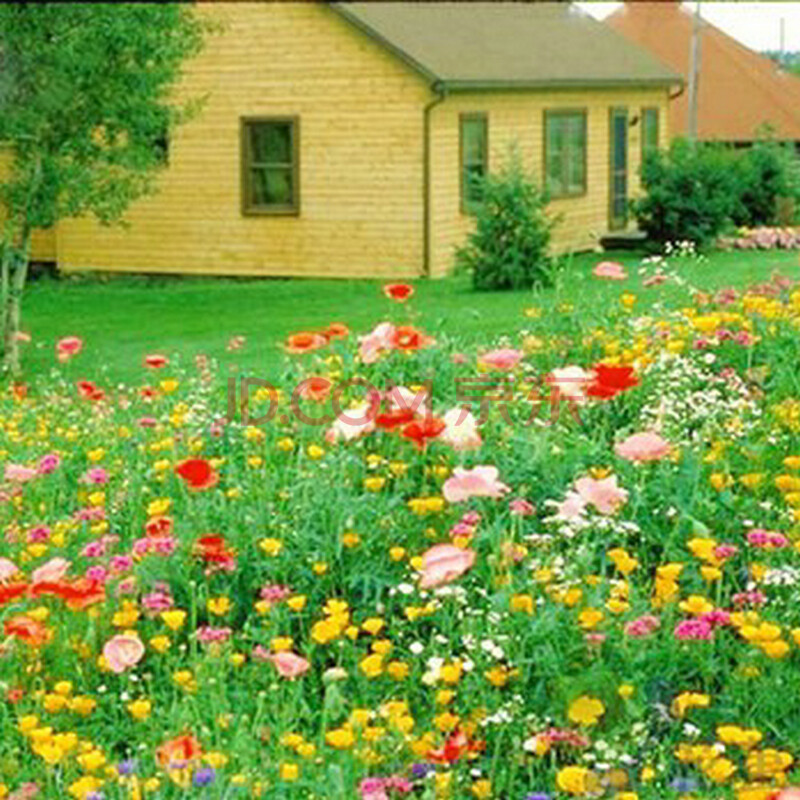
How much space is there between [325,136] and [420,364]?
20873 millimetres

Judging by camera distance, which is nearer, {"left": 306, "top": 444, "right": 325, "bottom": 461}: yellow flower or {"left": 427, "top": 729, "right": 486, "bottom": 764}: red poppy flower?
{"left": 427, "top": 729, "right": 486, "bottom": 764}: red poppy flower

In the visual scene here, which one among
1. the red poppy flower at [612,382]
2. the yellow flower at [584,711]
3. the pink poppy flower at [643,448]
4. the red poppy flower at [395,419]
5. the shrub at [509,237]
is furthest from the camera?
the shrub at [509,237]

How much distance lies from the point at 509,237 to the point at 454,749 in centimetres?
2104

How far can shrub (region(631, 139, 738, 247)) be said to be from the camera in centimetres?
2978

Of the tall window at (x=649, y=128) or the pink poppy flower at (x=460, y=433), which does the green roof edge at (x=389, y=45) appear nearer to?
the tall window at (x=649, y=128)

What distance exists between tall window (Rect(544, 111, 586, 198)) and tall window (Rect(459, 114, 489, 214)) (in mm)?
2394

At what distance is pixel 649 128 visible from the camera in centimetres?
3534

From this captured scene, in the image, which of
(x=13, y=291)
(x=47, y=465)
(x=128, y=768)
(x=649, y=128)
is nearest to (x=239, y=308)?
(x=13, y=291)

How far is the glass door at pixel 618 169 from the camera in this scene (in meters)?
33.4

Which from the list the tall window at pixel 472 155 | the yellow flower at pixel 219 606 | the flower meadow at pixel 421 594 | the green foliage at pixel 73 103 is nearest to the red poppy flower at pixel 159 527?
the flower meadow at pixel 421 594

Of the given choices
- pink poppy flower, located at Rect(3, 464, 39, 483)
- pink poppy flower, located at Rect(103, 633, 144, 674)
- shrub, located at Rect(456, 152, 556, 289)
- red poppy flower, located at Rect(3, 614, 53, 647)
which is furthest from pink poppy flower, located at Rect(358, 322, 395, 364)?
shrub, located at Rect(456, 152, 556, 289)

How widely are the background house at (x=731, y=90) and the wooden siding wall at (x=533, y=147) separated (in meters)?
12.2

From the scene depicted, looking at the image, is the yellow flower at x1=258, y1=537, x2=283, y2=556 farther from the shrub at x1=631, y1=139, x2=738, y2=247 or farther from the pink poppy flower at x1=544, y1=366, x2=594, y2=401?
the shrub at x1=631, y1=139, x2=738, y2=247

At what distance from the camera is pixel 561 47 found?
3234 centimetres
